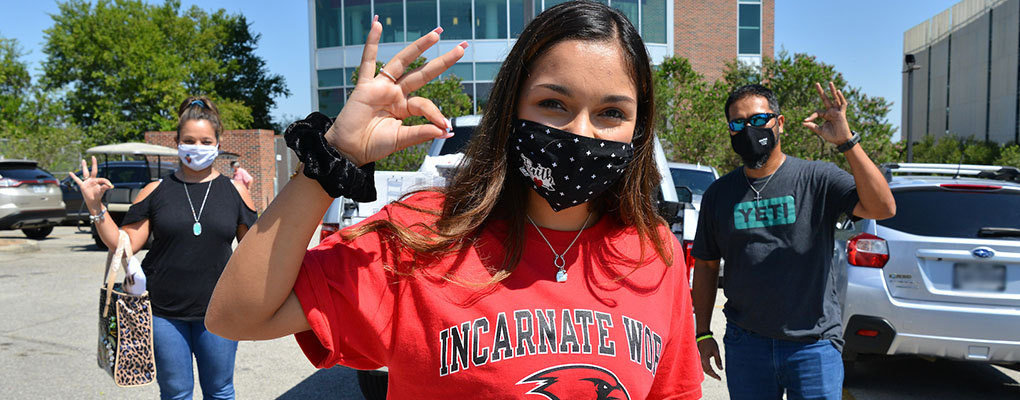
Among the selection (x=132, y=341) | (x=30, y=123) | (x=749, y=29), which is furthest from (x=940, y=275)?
(x=30, y=123)

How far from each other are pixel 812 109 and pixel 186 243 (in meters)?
17.1

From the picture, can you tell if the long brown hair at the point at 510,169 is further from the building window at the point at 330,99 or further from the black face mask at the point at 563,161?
the building window at the point at 330,99

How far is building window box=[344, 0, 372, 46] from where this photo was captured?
2858 cm

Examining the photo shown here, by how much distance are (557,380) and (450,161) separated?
405 centimetres

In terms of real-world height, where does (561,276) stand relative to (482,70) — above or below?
below

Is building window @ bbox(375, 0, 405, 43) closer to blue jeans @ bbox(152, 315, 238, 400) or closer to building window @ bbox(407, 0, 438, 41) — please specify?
building window @ bbox(407, 0, 438, 41)

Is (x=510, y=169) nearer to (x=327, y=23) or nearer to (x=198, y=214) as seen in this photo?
(x=198, y=214)

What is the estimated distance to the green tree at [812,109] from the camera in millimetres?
16703

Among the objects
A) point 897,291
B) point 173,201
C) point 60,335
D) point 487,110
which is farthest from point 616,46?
point 60,335

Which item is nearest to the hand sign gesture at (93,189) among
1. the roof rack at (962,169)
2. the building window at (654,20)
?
the roof rack at (962,169)

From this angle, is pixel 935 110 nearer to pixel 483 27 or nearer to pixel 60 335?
pixel 483 27

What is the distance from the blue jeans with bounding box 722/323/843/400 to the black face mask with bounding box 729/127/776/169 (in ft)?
2.58

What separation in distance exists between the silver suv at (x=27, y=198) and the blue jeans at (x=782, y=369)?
53.5ft

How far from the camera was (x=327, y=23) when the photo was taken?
97.1 ft
